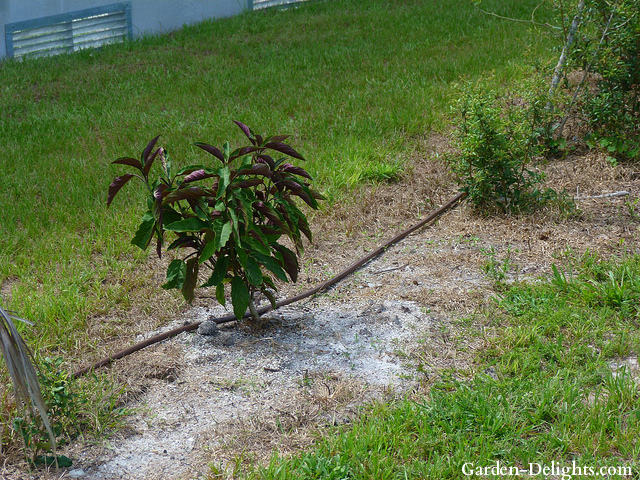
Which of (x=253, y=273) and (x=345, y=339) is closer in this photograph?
(x=253, y=273)

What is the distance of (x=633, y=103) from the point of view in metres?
5.68

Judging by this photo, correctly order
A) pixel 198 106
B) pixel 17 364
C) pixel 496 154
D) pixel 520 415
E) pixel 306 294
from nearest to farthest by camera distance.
A: pixel 17 364, pixel 520 415, pixel 306 294, pixel 496 154, pixel 198 106

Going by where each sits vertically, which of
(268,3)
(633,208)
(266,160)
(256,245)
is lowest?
(633,208)

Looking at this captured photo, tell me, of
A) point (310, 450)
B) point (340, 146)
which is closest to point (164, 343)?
point (310, 450)

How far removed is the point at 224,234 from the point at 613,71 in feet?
12.1

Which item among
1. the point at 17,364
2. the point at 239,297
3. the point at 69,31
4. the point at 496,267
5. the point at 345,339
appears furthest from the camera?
the point at 69,31

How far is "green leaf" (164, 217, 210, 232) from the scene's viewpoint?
3.22 metres

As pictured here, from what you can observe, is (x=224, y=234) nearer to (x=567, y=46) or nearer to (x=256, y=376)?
(x=256, y=376)

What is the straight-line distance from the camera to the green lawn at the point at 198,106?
471 cm

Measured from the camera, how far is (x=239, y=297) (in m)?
Answer: 3.38

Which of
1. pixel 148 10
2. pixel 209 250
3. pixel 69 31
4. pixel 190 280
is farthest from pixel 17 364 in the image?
pixel 148 10

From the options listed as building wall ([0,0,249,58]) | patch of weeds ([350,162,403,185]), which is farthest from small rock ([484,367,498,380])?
building wall ([0,0,249,58])

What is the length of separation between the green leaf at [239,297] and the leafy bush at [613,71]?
3.55 metres

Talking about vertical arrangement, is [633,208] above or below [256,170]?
below
